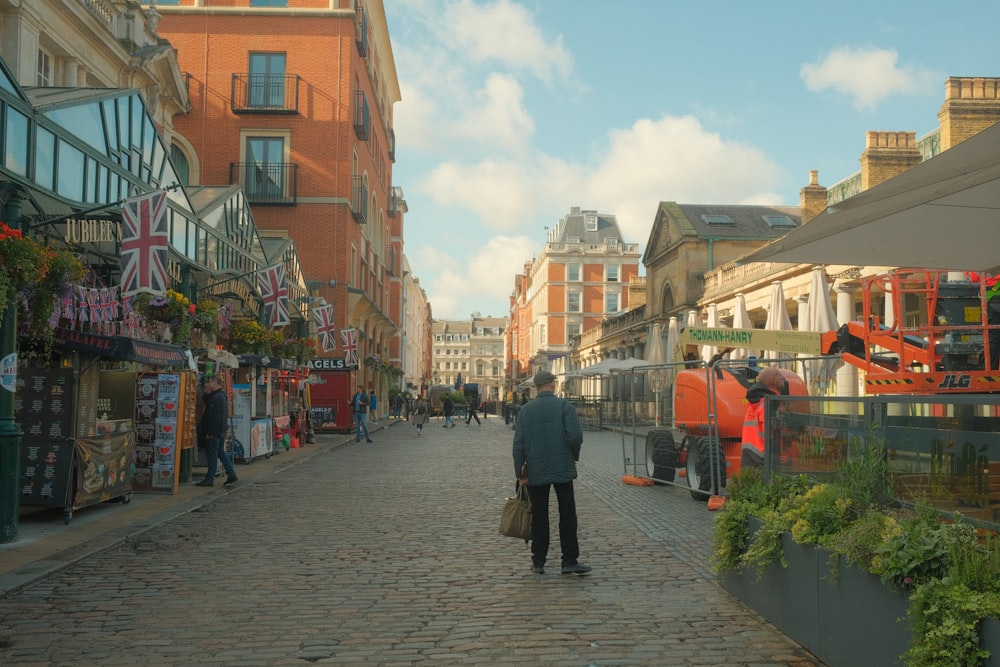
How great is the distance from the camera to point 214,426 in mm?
14305

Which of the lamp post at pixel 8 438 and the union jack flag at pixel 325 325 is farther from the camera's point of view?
the union jack flag at pixel 325 325

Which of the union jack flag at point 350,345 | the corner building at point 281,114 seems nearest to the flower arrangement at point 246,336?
the union jack flag at point 350,345

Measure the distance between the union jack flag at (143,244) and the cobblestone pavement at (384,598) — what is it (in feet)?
9.42

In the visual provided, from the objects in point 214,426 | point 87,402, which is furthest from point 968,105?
point 87,402

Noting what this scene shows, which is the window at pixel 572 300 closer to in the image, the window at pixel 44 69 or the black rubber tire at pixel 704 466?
the window at pixel 44 69

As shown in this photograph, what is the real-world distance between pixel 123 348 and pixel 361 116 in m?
29.5

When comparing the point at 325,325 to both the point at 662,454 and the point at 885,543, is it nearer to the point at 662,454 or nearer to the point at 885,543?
the point at 662,454

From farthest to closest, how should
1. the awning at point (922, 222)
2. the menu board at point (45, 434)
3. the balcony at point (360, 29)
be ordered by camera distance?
the balcony at point (360, 29)
the menu board at point (45, 434)
the awning at point (922, 222)

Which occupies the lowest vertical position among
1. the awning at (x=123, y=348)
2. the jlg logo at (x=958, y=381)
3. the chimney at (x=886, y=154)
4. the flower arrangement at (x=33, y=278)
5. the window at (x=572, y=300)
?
the jlg logo at (x=958, y=381)

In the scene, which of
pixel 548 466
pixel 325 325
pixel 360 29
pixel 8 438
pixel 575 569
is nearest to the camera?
pixel 575 569

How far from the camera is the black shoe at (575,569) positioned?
7.42 metres

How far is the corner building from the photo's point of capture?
35.7 metres

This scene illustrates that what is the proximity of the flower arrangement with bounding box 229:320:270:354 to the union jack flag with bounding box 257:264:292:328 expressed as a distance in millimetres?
359

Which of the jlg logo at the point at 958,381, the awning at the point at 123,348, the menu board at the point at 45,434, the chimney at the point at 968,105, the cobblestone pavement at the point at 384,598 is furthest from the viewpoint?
the chimney at the point at 968,105
